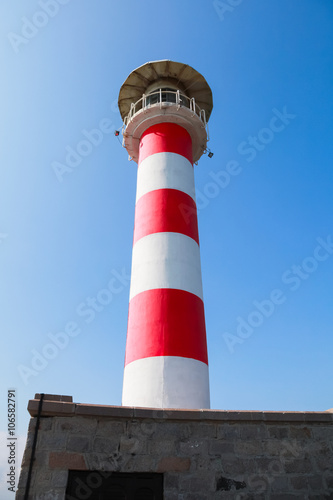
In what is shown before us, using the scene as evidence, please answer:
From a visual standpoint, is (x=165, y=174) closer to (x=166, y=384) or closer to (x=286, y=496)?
(x=166, y=384)

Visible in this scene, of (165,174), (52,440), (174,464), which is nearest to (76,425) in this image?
(52,440)

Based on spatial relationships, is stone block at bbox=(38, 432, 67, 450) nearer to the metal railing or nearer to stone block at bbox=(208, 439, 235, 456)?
stone block at bbox=(208, 439, 235, 456)

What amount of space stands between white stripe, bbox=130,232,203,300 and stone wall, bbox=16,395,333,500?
333cm

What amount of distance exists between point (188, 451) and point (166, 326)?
2824 millimetres

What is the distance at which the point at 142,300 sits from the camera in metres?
7.59

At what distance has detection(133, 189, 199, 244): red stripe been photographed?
834 centimetres

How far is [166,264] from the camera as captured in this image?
25.7 feet

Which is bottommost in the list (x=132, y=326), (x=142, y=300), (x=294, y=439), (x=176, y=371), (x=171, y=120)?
(x=294, y=439)

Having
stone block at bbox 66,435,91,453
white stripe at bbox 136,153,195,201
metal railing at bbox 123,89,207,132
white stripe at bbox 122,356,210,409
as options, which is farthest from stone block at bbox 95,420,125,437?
metal railing at bbox 123,89,207,132

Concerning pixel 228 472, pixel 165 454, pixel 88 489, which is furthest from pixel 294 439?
pixel 88 489

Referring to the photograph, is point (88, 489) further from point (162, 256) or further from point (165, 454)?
point (162, 256)

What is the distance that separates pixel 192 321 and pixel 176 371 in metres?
1.09

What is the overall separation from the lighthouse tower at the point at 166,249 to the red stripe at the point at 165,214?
0.08 ft

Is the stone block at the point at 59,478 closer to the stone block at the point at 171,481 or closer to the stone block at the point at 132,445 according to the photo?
the stone block at the point at 132,445
